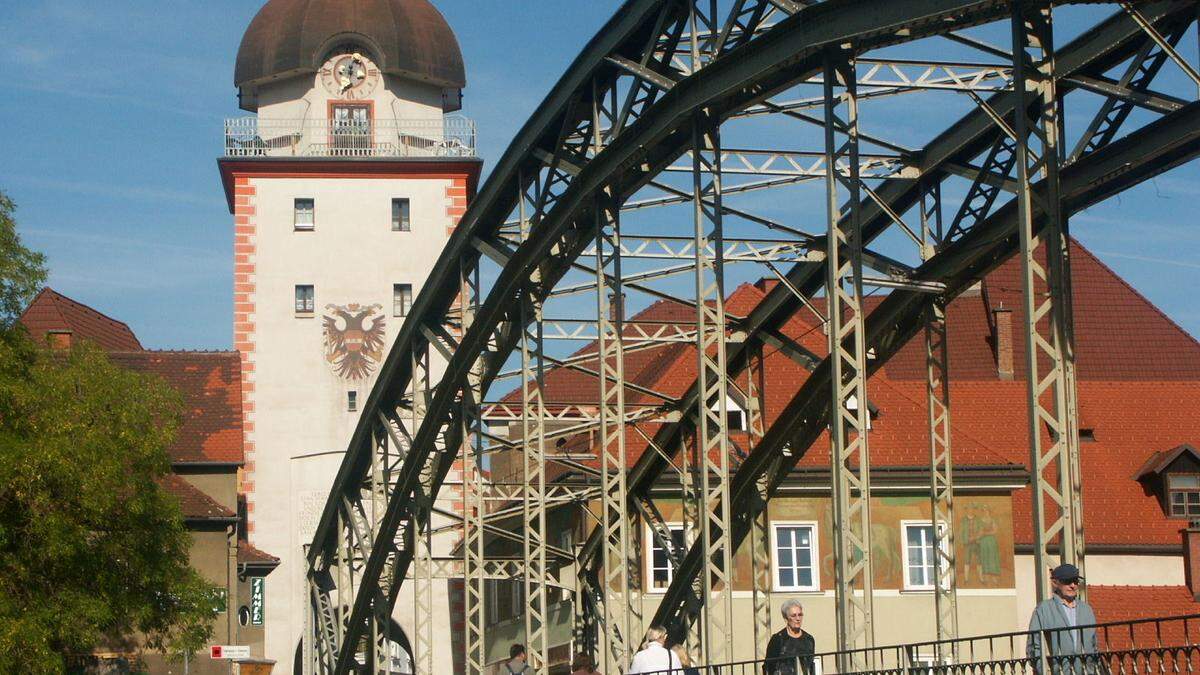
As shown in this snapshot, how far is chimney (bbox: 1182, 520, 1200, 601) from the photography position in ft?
154

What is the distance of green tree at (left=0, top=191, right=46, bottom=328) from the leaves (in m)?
0.48

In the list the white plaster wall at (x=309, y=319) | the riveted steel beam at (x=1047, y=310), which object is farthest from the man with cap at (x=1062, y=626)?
the white plaster wall at (x=309, y=319)

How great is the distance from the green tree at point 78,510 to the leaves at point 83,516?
0.02 meters

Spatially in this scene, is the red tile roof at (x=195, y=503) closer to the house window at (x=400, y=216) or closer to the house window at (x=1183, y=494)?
the house window at (x=400, y=216)

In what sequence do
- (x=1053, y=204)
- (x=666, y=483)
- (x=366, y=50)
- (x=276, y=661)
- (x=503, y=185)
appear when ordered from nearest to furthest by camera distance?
1. (x=1053, y=204)
2. (x=503, y=185)
3. (x=666, y=483)
4. (x=276, y=661)
5. (x=366, y=50)

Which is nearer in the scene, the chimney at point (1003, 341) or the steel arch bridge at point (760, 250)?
the steel arch bridge at point (760, 250)

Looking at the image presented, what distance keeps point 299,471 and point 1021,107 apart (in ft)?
142

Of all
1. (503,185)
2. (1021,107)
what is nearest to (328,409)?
(503,185)

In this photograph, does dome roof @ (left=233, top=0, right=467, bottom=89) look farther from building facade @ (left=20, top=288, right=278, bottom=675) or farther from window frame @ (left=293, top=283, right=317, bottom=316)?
building facade @ (left=20, top=288, right=278, bottom=675)

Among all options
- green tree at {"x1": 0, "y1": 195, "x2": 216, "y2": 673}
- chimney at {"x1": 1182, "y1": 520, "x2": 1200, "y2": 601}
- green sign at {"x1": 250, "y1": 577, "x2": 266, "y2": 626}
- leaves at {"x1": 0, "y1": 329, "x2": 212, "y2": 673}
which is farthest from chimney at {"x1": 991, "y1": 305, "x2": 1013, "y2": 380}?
green tree at {"x1": 0, "y1": 195, "x2": 216, "y2": 673}

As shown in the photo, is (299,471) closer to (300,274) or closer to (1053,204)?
(300,274)

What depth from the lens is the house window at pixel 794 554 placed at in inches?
1801

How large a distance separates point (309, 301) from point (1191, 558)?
25864mm

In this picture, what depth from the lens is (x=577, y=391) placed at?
63.6 meters
